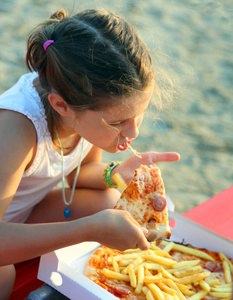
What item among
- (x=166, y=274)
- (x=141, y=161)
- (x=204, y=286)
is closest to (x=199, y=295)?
(x=204, y=286)

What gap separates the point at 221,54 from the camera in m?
5.21

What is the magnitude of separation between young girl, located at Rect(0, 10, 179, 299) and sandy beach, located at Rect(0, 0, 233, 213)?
249mm

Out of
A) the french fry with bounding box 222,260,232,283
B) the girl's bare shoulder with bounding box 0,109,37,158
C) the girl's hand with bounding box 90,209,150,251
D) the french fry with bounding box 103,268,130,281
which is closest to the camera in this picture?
the girl's hand with bounding box 90,209,150,251

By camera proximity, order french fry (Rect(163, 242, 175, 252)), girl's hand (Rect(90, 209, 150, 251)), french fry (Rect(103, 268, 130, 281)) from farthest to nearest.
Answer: french fry (Rect(163, 242, 175, 252))
french fry (Rect(103, 268, 130, 281))
girl's hand (Rect(90, 209, 150, 251))

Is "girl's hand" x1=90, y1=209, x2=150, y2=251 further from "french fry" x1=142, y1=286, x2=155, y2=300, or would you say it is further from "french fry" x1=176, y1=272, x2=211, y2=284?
"french fry" x1=176, y1=272, x2=211, y2=284

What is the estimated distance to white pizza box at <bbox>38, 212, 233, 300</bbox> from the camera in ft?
5.21

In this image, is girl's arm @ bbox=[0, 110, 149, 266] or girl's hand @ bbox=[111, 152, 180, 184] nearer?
girl's arm @ bbox=[0, 110, 149, 266]

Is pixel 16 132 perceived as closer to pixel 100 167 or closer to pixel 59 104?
pixel 59 104

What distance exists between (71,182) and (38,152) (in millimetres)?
610

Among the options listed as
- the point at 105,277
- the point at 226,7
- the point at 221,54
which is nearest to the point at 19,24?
the point at 221,54

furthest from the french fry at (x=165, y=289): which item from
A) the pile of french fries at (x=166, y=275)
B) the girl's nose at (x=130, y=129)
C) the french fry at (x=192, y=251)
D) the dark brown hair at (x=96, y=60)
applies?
the dark brown hair at (x=96, y=60)

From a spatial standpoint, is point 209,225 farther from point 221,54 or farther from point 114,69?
point 221,54

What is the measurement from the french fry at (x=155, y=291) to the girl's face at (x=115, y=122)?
554 millimetres

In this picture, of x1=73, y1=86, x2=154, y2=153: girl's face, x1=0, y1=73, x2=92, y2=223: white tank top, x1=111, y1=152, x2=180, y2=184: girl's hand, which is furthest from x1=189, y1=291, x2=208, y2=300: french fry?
x1=0, y1=73, x2=92, y2=223: white tank top
